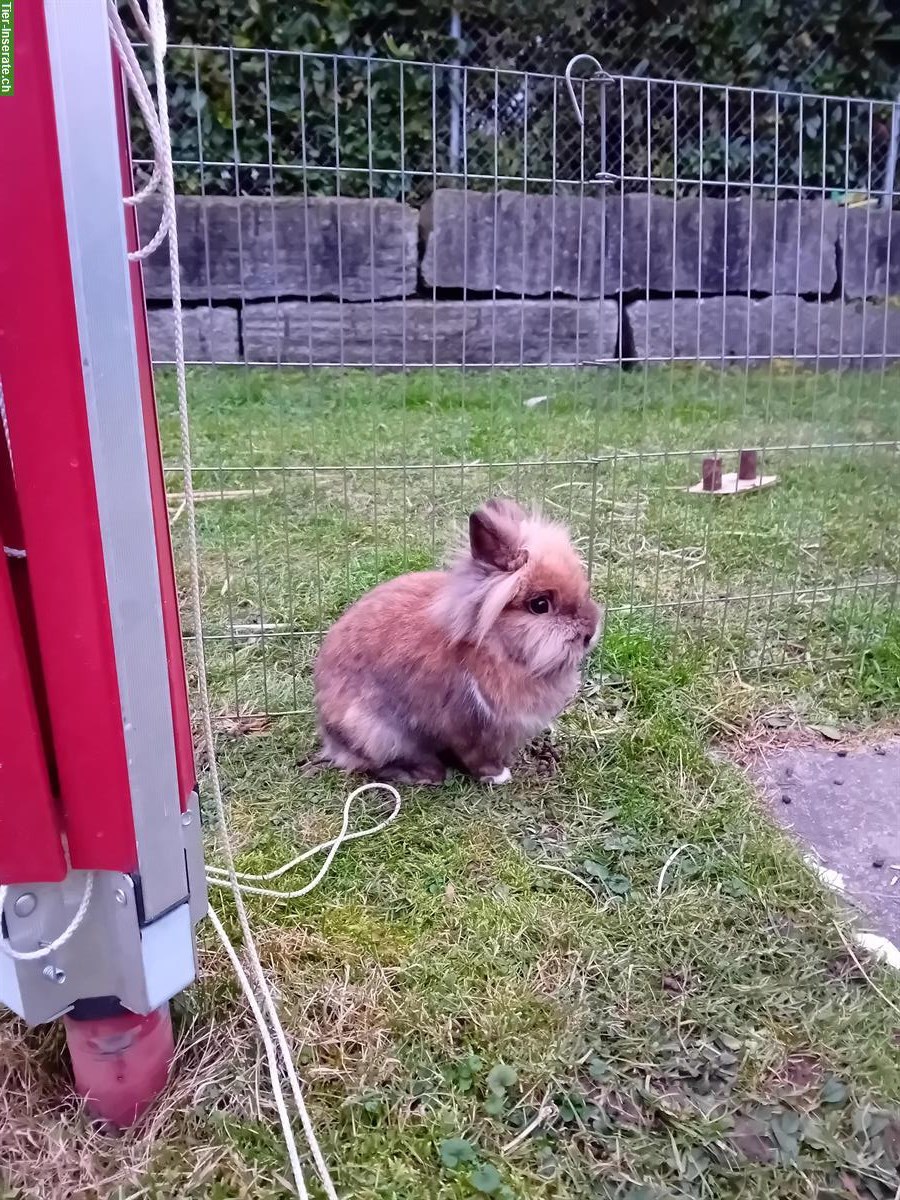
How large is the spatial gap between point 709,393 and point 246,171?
287 cm

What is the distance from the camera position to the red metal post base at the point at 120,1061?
54.1 inches

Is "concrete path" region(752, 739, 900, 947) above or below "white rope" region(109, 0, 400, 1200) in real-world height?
below

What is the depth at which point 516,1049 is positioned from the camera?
62.5 inches

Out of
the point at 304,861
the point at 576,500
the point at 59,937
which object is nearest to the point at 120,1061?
the point at 59,937

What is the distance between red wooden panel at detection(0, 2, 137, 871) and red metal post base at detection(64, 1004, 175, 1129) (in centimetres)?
31

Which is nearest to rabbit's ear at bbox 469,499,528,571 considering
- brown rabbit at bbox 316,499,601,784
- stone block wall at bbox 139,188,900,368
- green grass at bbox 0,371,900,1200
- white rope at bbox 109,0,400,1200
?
brown rabbit at bbox 316,499,601,784

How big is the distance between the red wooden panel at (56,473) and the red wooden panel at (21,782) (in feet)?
0.09

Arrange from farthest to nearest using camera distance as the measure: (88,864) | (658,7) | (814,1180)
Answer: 1. (658,7)
2. (814,1180)
3. (88,864)

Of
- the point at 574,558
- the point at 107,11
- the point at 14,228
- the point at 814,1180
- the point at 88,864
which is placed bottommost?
the point at 814,1180

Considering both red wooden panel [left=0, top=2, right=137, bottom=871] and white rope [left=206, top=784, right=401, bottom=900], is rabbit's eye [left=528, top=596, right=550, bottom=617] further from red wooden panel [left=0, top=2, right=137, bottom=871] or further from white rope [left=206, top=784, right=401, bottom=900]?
red wooden panel [left=0, top=2, right=137, bottom=871]

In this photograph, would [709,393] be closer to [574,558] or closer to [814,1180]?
[574,558]

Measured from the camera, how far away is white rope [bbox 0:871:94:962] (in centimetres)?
124

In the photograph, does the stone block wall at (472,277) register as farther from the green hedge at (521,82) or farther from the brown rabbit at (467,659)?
the brown rabbit at (467,659)

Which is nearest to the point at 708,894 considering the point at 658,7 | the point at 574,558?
the point at 574,558
